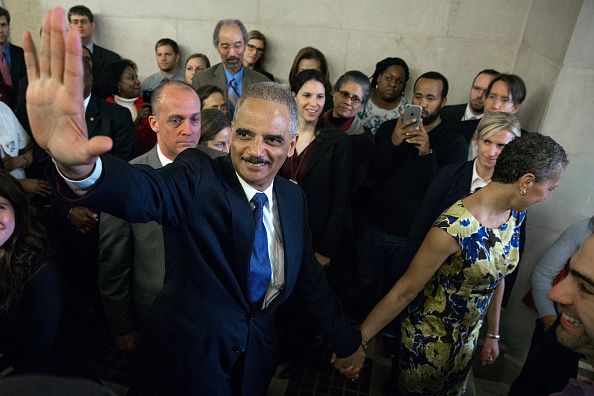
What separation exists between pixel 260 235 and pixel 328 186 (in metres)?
1.34

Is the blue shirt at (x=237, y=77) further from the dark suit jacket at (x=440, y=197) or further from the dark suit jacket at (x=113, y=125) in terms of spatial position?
the dark suit jacket at (x=440, y=197)

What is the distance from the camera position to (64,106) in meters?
0.98

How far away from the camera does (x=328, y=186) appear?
280 centimetres

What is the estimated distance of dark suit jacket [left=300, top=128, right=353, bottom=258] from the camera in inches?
109

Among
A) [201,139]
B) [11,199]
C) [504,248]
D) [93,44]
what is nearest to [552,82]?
[504,248]

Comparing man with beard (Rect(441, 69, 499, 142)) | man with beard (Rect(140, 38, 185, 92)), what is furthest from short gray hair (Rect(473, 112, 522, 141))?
man with beard (Rect(140, 38, 185, 92))

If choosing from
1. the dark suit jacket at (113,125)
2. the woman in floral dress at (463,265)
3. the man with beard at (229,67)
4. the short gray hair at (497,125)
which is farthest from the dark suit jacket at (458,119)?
the dark suit jacket at (113,125)

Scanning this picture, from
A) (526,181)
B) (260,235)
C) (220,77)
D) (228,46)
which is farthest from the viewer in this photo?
(220,77)

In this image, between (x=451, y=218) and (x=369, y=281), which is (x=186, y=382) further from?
(x=369, y=281)

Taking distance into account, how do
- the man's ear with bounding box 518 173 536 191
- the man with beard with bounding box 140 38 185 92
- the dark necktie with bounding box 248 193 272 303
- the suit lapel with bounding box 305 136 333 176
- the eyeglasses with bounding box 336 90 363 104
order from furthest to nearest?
1. the man with beard with bounding box 140 38 185 92
2. the eyeglasses with bounding box 336 90 363 104
3. the suit lapel with bounding box 305 136 333 176
4. the man's ear with bounding box 518 173 536 191
5. the dark necktie with bounding box 248 193 272 303

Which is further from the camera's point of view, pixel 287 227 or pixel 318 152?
pixel 318 152

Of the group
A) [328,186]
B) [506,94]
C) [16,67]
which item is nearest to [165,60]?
[16,67]

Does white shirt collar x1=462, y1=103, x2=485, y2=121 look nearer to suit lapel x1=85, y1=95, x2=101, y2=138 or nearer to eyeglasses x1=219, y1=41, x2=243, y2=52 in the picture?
eyeglasses x1=219, y1=41, x2=243, y2=52

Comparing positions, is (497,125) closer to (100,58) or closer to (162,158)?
(162,158)
